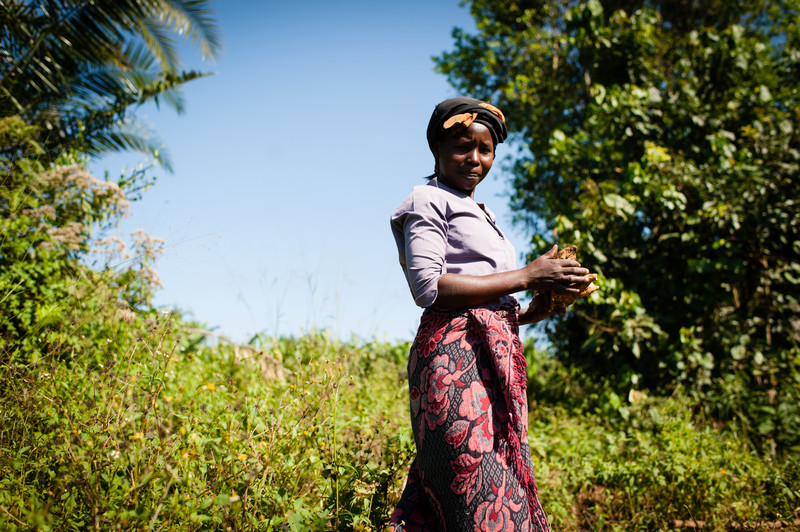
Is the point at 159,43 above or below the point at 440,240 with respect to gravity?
above

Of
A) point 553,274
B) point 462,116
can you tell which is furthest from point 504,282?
point 462,116

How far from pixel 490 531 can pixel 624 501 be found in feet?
6.72

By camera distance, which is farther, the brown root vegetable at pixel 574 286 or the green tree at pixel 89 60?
the green tree at pixel 89 60

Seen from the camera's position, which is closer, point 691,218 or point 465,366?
point 465,366

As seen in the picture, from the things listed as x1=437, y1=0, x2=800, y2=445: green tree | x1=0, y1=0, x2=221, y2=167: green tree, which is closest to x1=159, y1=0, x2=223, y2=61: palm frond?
x1=0, y1=0, x2=221, y2=167: green tree

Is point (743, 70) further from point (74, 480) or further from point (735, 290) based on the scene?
point (74, 480)

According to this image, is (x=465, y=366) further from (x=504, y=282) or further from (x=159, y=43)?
(x=159, y=43)

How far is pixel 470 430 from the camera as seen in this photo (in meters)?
1.31

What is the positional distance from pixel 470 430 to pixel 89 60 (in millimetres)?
7070

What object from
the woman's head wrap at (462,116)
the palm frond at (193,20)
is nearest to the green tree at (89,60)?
the palm frond at (193,20)

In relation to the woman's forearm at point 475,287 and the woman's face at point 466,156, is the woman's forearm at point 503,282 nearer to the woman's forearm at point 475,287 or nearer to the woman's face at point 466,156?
the woman's forearm at point 475,287

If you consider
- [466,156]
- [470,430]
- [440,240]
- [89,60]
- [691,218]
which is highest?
[89,60]

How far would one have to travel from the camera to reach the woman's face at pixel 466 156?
1576mm

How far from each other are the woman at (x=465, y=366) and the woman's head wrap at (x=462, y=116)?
0.01m
